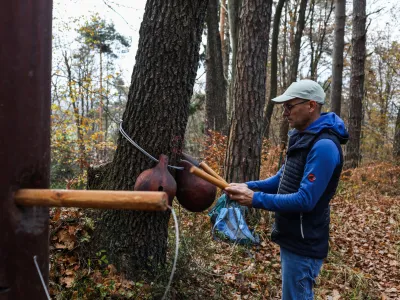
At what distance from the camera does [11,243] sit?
1.24 m

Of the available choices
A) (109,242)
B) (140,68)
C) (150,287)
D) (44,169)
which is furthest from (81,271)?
(44,169)

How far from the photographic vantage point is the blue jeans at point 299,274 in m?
2.63

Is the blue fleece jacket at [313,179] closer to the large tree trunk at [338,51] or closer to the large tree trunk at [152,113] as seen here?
the large tree trunk at [152,113]

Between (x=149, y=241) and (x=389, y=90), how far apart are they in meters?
23.0

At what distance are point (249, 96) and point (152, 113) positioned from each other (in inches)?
134

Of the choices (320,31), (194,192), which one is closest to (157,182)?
(194,192)

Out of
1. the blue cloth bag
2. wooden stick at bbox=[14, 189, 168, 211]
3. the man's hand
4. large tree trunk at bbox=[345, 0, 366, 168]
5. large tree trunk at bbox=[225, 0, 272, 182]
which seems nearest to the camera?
wooden stick at bbox=[14, 189, 168, 211]

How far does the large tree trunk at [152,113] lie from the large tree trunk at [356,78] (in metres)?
9.79

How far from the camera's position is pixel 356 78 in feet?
37.9

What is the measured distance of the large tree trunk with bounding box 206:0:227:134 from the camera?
12383mm

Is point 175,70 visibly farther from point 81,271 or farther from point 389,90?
point 389,90

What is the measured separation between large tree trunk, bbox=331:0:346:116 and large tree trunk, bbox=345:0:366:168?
369 millimetres

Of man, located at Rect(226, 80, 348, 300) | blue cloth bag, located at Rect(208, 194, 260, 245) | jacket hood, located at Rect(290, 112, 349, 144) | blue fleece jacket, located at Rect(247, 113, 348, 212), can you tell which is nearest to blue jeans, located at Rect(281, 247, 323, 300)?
man, located at Rect(226, 80, 348, 300)

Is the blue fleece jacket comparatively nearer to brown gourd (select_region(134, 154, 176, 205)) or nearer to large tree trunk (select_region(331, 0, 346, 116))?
brown gourd (select_region(134, 154, 176, 205))
